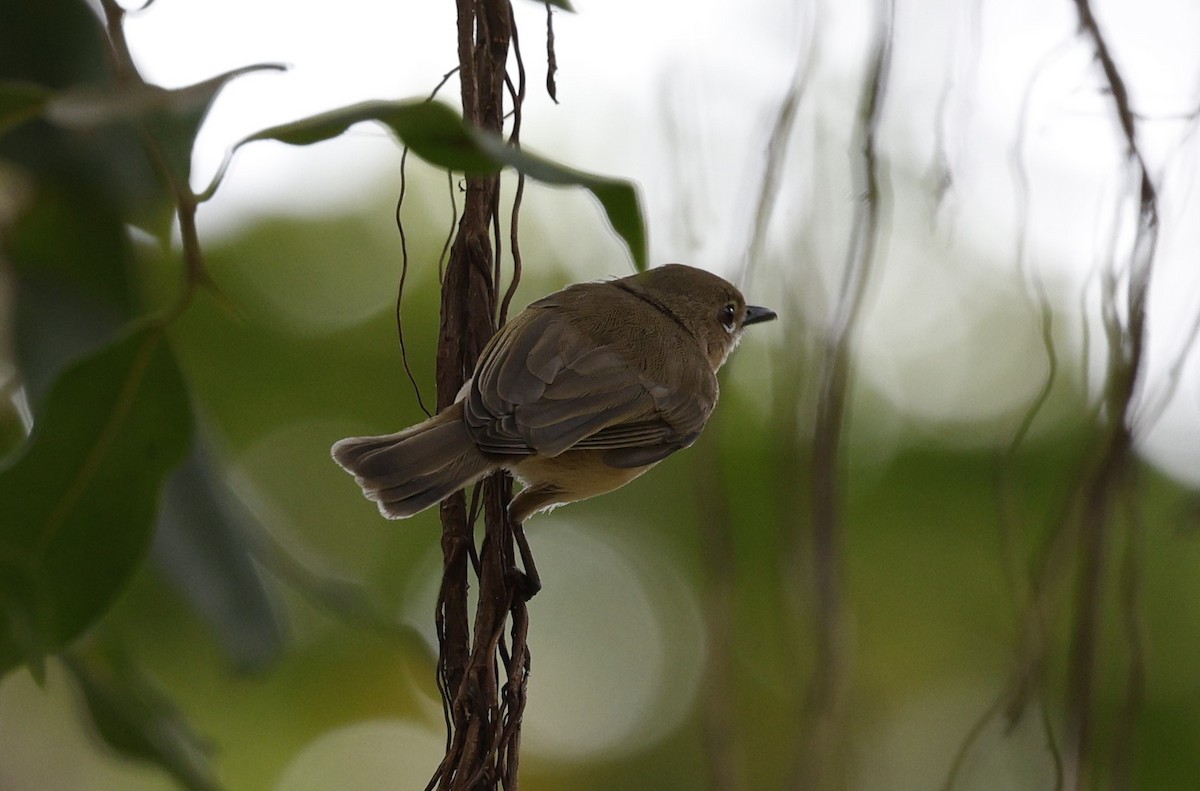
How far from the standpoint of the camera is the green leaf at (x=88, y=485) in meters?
2.32

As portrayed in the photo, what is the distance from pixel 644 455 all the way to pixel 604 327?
401 mm

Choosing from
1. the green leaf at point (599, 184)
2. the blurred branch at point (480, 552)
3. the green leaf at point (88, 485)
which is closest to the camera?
the green leaf at point (599, 184)

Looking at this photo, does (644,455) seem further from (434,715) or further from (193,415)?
(434,715)

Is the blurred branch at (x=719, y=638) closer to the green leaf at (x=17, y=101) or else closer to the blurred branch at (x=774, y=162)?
the blurred branch at (x=774, y=162)

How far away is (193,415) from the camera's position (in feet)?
8.10

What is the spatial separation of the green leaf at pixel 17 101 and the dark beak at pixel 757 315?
8.37 feet

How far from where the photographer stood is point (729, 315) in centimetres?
421

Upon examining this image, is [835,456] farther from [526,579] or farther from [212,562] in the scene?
[212,562]

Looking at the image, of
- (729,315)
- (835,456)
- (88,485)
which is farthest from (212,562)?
(729,315)

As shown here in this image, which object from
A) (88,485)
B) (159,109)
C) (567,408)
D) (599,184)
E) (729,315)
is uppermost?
(159,109)

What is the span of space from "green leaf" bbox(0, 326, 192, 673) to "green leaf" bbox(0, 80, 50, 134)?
0.46 meters

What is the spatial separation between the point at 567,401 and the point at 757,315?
1.44 meters

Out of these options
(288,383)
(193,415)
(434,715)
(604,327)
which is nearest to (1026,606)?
(604,327)

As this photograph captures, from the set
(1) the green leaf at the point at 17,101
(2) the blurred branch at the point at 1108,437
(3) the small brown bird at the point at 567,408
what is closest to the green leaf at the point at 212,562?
(3) the small brown bird at the point at 567,408
